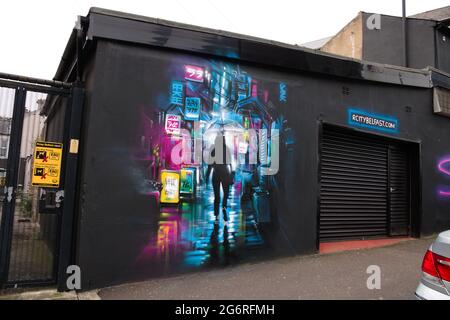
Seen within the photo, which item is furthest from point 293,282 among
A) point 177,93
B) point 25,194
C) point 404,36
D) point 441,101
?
point 404,36

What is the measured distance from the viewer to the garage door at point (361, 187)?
8055 millimetres

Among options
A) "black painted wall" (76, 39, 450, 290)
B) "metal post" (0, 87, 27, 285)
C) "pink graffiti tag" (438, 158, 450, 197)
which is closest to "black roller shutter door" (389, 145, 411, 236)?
"pink graffiti tag" (438, 158, 450, 197)

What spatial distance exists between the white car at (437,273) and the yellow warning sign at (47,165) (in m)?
4.69

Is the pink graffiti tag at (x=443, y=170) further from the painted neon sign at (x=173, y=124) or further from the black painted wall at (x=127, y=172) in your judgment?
the painted neon sign at (x=173, y=124)

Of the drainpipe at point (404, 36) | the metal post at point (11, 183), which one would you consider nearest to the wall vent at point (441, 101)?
the drainpipe at point (404, 36)

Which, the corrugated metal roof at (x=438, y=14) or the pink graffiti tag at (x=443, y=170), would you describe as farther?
the corrugated metal roof at (x=438, y=14)

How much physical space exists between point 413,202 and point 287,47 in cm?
521

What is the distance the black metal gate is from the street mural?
1284mm

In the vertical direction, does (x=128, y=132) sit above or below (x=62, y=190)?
above

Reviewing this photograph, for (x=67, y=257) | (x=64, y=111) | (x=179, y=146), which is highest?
(x=64, y=111)

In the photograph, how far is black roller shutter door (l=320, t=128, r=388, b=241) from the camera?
8031mm

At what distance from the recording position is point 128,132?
5.62m
